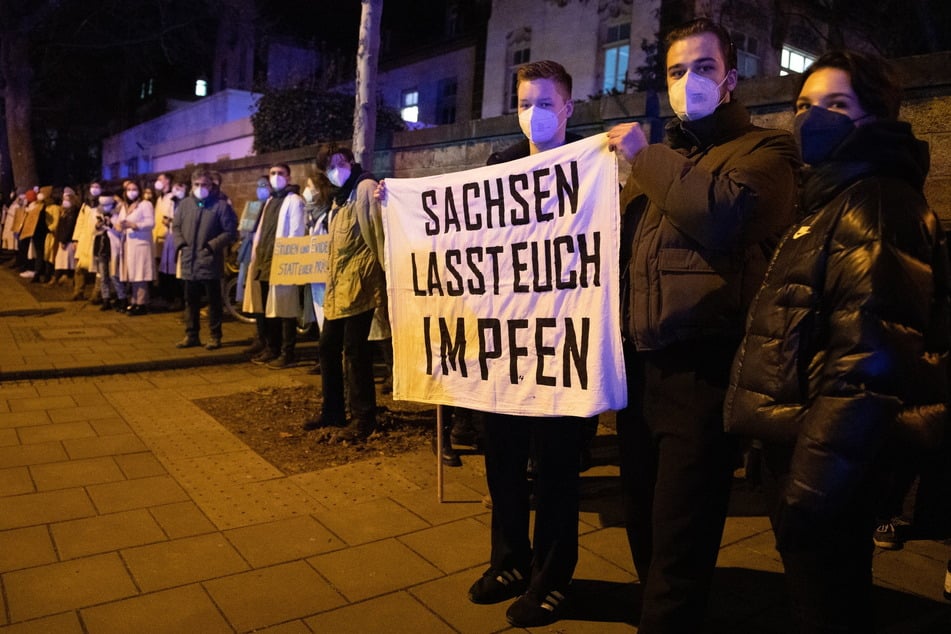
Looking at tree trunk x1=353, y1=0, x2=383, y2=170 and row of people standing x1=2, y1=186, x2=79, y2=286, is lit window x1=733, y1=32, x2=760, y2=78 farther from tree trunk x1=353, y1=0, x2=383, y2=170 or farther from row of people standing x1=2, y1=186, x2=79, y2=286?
row of people standing x1=2, y1=186, x2=79, y2=286

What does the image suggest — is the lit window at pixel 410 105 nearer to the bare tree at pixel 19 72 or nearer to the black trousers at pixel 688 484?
the bare tree at pixel 19 72

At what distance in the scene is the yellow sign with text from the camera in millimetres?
6582

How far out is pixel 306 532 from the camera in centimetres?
372

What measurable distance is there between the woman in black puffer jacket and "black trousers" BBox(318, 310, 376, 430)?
3.46 meters

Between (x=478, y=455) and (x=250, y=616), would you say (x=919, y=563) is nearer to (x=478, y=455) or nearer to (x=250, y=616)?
(x=478, y=455)

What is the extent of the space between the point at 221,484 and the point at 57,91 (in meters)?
35.9

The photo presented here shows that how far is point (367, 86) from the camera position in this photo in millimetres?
8367

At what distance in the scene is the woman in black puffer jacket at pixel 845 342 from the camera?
1718 millimetres

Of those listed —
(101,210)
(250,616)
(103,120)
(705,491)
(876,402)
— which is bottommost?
(250,616)

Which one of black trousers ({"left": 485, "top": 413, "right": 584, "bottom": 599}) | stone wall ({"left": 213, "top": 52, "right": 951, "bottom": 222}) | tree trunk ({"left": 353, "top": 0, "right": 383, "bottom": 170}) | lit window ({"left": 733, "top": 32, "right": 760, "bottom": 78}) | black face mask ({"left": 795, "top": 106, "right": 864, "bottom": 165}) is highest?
lit window ({"left": 733, "top": 32, "right": 760, "bottom": 78})

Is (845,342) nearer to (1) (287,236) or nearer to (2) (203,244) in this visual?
(1) (287,236)

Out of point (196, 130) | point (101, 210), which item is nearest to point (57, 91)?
point (196, 130)

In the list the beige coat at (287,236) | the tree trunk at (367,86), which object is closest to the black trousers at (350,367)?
the beige coat at (287,236)

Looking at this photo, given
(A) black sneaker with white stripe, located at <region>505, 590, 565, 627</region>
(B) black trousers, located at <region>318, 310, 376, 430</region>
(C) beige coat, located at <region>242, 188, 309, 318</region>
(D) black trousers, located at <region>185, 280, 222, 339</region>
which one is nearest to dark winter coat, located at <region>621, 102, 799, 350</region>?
(A) black sneaker with white stripe, located at <region>505, 590, 565, 627</region>
